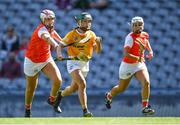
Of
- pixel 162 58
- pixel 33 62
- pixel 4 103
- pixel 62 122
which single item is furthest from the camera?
pixel 162 58

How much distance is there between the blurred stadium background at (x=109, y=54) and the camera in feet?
65.7

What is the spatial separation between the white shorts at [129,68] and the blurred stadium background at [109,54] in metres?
2.19

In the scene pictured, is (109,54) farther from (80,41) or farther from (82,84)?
(82,84)

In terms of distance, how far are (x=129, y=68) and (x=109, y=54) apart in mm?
5284

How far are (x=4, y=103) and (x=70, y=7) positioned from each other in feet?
14.5

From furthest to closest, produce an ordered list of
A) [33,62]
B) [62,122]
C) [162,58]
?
[162,58] → [33,62] → [62,122]

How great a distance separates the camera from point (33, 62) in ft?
55.8

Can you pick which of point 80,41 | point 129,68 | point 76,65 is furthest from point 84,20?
point 129,68

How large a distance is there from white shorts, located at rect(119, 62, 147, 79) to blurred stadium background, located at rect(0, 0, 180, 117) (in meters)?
2.19

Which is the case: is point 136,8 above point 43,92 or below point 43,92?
above

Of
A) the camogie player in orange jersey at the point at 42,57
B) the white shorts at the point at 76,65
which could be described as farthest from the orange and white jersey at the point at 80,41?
the camogie player in orange jersey at the point at 42,57

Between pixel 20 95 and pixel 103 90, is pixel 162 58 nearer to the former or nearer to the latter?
pixel 103 90

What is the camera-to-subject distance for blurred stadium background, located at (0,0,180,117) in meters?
20.0

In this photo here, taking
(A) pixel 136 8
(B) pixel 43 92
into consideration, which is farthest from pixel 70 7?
(B) pixel 43 92
